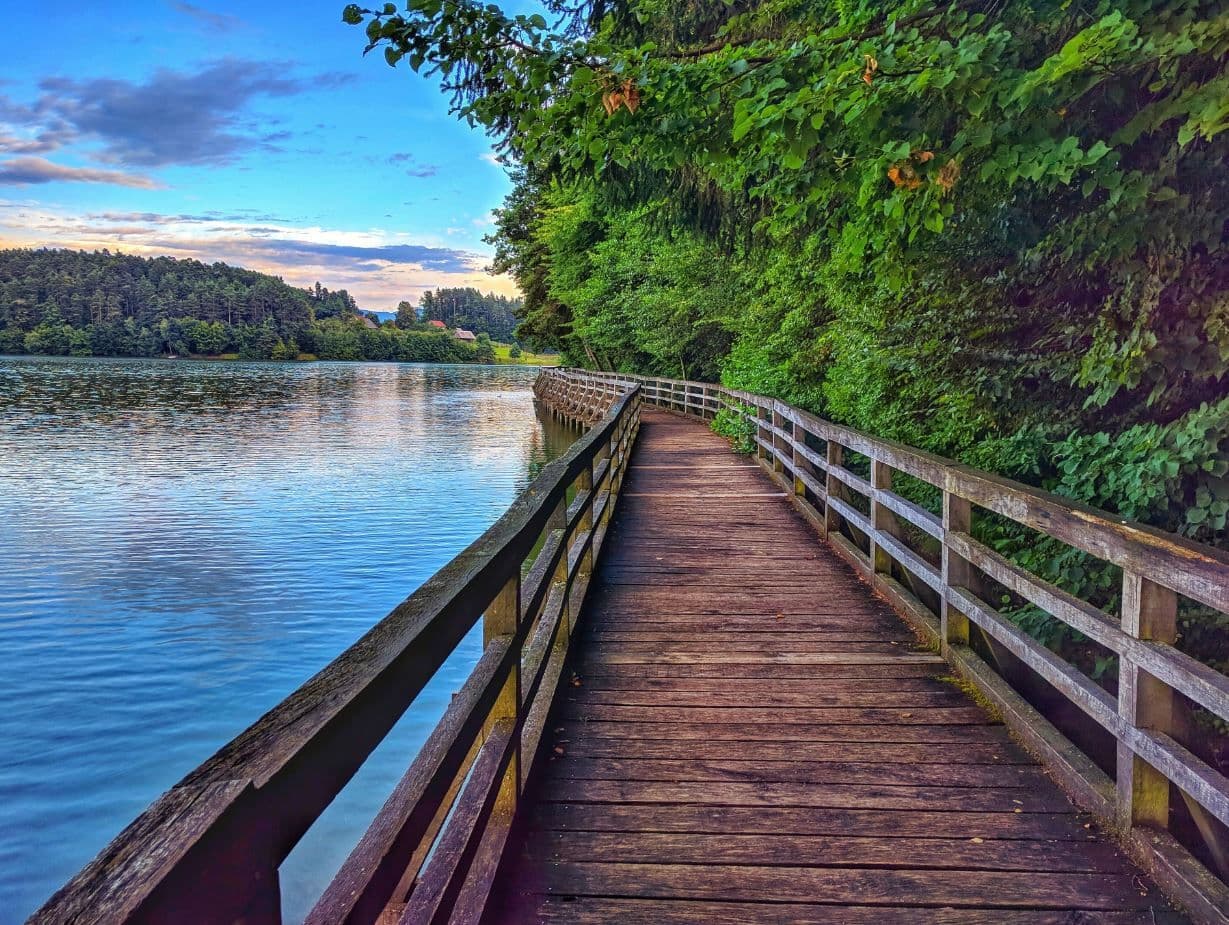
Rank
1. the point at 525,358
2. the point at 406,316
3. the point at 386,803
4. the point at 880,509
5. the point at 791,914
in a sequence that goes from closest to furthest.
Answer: the point at 386,803 → the point at 791,914 → the point at 880,509 → the point at 525,358 → the point at 406,316

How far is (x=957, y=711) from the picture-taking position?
3.48 m

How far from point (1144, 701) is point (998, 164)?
7.40 ft

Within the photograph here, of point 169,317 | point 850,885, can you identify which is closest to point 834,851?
point 850,885

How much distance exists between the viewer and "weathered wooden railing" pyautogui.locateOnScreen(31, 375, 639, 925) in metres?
0.77

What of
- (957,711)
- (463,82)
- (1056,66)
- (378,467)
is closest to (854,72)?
(1056,66)

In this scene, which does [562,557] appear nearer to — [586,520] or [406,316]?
[586,520]

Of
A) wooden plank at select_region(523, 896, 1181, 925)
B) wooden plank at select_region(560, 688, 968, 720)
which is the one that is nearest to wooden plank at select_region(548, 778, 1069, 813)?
wooden plank at select_region(523, 896, 1181, 925)

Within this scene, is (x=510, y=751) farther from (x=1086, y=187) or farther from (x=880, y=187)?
(x=880, y=187)

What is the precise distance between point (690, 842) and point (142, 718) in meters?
6.73

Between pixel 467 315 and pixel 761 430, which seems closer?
pixel 761 430

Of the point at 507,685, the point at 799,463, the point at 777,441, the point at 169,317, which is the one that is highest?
the point at 169,317

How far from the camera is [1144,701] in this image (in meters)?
2.39

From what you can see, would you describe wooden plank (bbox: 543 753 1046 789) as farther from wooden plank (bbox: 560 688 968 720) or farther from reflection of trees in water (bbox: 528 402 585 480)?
reflection of trees in water (bbox: 528 402 585 480)

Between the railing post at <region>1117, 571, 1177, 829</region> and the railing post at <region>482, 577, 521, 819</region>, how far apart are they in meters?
1.81
